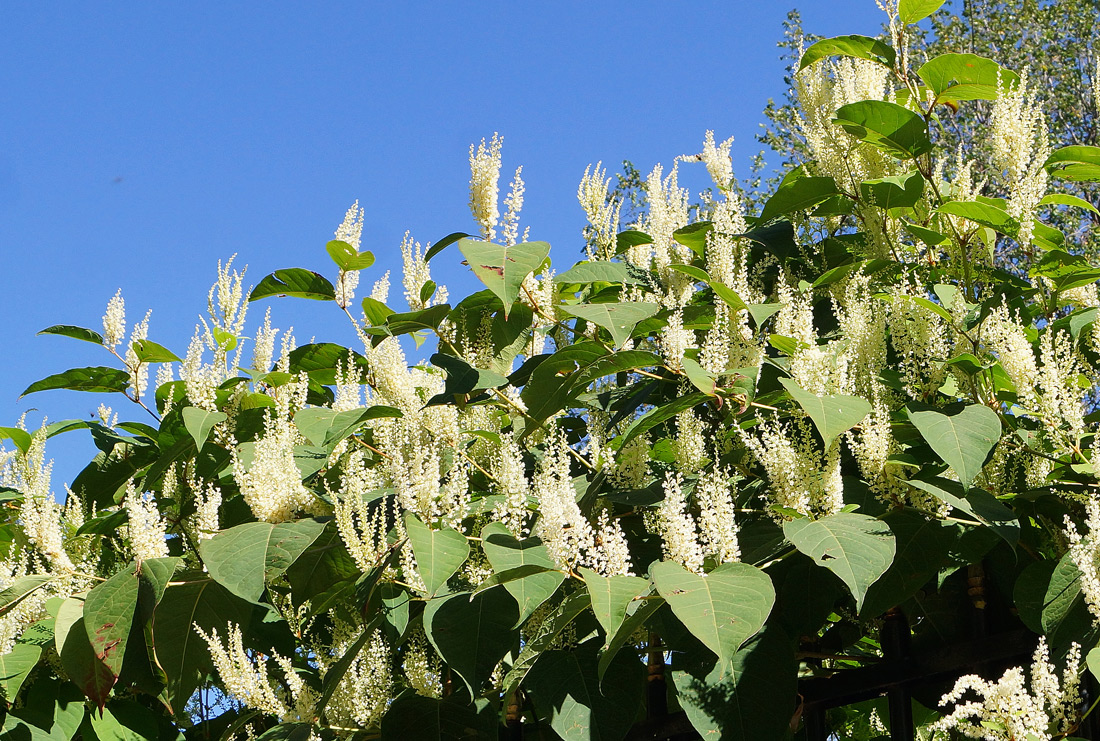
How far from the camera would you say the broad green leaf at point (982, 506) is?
1.75 metres

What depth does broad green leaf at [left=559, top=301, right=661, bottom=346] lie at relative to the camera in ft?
6.99

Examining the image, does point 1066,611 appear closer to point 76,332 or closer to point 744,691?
point 744,691

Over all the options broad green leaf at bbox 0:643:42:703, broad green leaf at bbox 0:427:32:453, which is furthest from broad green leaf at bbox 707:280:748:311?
broad green leaf at bbox 0:427:32:453

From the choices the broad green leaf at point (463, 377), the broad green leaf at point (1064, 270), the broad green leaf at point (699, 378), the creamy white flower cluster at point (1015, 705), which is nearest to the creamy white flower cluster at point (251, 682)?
the broad green leaf at point (463, 377)

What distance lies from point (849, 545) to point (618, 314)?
0.75 m

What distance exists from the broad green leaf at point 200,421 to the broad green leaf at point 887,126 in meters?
1.60

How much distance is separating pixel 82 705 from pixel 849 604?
5.99 ft

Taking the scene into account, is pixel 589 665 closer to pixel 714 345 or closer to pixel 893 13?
pixel 714 345

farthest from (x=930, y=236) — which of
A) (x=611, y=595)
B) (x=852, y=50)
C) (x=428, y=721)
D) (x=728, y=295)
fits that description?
(x=428, y=721)

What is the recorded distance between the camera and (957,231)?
2318mm

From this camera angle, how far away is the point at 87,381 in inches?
Answer: 111

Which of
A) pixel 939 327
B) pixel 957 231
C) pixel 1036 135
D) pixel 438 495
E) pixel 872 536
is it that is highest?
pixel 1036 135

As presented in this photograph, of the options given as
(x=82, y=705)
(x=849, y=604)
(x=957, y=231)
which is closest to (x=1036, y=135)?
(x=957, y=231)

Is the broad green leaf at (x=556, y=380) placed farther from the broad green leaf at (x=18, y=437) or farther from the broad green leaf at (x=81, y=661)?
the broad green leaf at (x=18, y=437)
